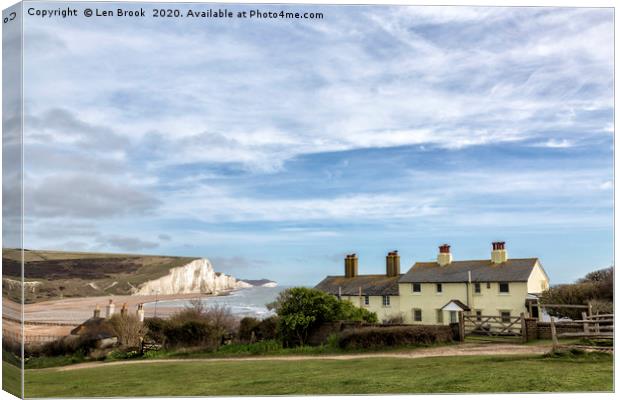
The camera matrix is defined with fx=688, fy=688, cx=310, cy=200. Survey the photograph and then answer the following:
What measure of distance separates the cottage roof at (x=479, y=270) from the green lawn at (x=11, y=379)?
779 cm

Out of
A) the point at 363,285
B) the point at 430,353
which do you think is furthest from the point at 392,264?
the point at 430,353

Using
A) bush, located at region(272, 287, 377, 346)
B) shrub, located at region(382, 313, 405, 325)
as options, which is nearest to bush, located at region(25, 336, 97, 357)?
bush, located at region(272, 287, 377, 346)

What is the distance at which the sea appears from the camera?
45.9 feet

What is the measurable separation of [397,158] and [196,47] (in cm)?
437

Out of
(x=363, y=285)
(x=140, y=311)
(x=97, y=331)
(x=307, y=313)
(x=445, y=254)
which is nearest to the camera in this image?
(x=97, y=331)

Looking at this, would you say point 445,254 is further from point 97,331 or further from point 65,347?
point 65,347

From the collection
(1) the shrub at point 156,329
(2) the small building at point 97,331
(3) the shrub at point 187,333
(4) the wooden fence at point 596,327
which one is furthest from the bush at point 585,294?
(2) the small building at point 97,331

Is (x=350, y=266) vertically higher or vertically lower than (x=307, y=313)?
higher

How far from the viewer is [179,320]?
14477 millimetres

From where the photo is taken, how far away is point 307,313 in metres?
16.1

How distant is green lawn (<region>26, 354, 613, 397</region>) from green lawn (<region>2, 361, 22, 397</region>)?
6.6 inches

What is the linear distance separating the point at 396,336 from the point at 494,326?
2.10 meters

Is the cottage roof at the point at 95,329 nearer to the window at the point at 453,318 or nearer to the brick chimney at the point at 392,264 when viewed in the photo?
the brick chimney at the point at 392,264

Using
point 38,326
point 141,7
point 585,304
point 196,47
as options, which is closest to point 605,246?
point 585,304
